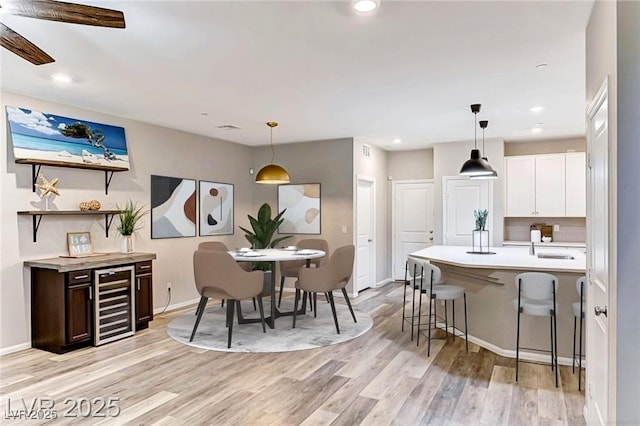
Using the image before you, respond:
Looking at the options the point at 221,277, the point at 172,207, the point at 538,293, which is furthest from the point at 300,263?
the point at 538,293

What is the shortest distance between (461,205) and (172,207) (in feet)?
15.1

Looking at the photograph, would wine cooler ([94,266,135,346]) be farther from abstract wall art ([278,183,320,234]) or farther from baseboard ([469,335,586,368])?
baseboard ([469,335,586,368])

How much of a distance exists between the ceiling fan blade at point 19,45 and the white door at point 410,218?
21.5 feet

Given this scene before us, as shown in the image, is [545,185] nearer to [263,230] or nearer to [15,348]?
[263,230]

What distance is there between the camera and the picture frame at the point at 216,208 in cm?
650

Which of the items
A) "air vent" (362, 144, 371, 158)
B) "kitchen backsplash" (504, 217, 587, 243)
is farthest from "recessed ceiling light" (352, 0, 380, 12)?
"kitchen backsplash" (504, 217, 587, 243)

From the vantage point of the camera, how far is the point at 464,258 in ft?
14.3

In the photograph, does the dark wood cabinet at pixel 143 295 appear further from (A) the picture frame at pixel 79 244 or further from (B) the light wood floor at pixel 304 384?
(A) the picture frame at pixel 79 244

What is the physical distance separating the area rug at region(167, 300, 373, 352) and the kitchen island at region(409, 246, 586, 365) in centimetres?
124

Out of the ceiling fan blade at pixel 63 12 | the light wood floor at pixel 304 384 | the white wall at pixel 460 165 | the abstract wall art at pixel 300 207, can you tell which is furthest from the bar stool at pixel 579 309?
the abstract wall art at pixel 300 207

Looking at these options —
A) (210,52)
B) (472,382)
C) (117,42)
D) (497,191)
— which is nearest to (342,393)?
(472,382)

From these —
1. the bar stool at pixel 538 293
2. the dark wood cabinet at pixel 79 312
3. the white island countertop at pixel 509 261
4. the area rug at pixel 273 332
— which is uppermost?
the white island countertop at pixel 509 261

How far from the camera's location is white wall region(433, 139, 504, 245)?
6797 millimetres

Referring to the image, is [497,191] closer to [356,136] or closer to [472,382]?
[356,136]
